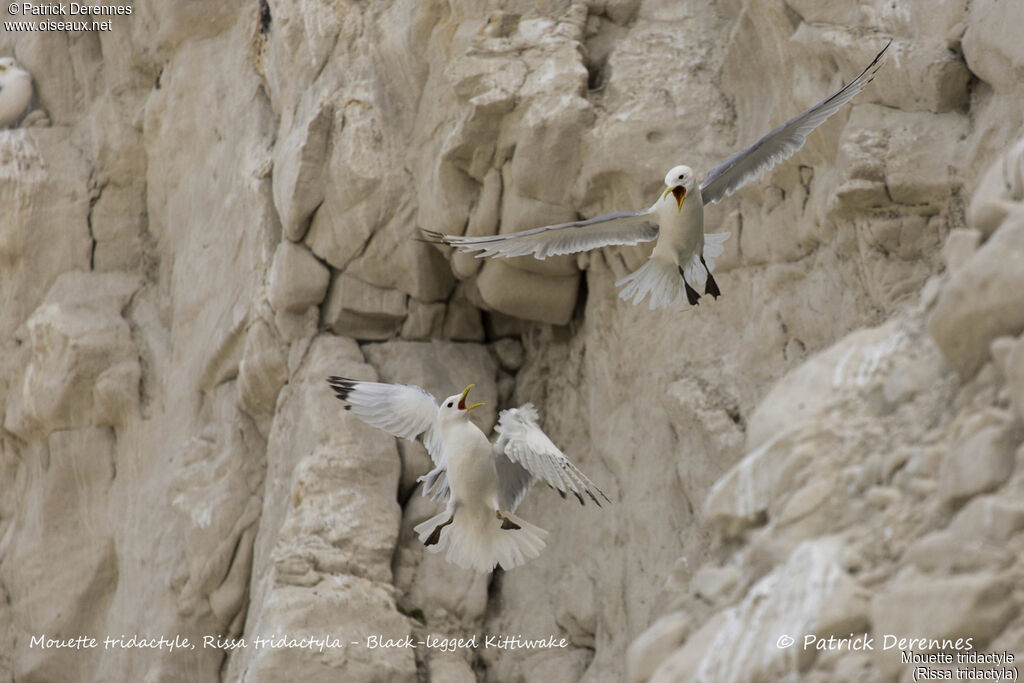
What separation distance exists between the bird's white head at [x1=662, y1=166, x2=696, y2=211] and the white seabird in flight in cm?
585

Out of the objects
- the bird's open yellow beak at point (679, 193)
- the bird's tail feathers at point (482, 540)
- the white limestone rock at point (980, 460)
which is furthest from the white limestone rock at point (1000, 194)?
the bird's tail feathers at point (482, 540)

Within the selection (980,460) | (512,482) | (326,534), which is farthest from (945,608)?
(326,534)

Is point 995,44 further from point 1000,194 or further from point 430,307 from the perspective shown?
point 430,307

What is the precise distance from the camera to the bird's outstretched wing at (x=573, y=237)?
5449 mm

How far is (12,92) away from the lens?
9.36m

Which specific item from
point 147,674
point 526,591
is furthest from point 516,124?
point 147,674

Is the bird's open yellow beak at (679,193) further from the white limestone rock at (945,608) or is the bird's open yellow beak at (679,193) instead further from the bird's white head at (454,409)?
the white limestone rock at (945,608)

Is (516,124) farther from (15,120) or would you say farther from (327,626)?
(15,120)

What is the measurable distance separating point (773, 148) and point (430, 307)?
→ 261 cm

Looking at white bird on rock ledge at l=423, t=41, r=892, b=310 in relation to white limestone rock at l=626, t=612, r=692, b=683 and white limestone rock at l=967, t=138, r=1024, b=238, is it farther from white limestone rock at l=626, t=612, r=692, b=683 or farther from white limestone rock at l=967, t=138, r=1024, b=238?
white limestone rock at l=626, t=612, r=692, b=683
